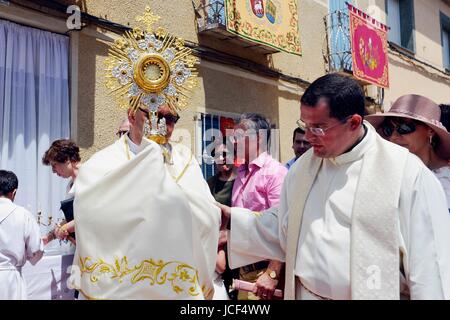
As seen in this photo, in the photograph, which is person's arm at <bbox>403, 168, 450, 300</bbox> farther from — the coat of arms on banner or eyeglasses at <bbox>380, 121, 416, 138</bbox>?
the coat of arms on banner

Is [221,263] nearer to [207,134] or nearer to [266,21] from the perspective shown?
[207,134]

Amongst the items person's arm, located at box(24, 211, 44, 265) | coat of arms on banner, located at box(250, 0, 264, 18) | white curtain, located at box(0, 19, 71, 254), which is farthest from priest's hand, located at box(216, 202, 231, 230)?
coat of arms on banner, located at box(250, 0, 264, 18)

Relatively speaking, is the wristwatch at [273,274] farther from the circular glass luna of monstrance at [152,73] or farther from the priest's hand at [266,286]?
the circular glass luna of monstrance at [152,73]

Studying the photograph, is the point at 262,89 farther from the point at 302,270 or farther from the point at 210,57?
the point at 302,270

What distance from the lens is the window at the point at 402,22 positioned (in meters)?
11.5

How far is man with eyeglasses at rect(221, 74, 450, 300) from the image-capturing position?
6.40 feet

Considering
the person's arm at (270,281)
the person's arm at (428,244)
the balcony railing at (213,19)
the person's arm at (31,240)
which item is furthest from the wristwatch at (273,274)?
the balcony railing at (213,19)

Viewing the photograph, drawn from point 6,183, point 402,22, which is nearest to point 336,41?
point 402,22

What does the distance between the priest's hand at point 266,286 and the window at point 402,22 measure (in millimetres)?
10068

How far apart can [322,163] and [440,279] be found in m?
0.74

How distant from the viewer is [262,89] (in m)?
7.91

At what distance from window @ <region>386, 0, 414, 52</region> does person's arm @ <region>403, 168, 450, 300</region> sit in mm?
10365

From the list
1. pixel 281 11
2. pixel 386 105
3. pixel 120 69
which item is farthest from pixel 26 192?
pixel 386 105

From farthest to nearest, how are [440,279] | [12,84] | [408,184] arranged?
[12,84] < [408,184] < [440,279]
